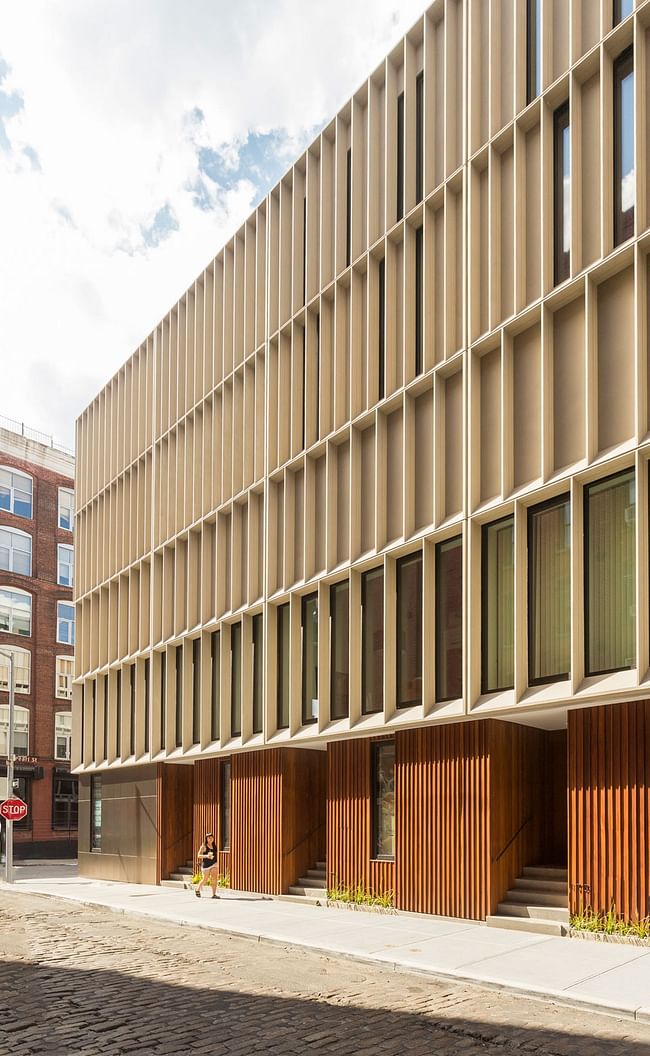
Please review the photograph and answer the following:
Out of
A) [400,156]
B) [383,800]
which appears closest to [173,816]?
[383,800]

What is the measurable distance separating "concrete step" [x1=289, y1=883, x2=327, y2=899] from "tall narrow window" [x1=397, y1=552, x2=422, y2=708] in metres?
5.68

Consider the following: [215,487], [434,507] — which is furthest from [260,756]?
[434,507]

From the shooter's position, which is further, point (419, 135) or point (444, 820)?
point (419, 135)

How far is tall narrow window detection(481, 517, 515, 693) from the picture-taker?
63.1 feet

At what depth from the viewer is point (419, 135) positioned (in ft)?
75.8

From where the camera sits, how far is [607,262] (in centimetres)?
1714

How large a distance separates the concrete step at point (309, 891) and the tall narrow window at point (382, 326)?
442 inches

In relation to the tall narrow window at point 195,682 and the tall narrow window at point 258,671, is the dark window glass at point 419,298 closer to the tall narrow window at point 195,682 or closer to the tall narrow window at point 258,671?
the tall narrow window at point 258,671

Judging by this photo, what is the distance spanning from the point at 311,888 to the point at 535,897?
8.19 meters

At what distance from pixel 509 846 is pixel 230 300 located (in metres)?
18.4

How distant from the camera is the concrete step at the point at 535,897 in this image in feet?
59.1

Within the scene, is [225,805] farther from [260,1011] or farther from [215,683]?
[260,1011]

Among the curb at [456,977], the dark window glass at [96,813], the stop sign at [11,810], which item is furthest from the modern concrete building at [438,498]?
the dark window glass at [96,813]

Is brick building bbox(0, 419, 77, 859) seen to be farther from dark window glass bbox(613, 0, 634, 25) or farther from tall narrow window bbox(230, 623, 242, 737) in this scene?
dark window glass bbox(613, 0, 634, 25)
